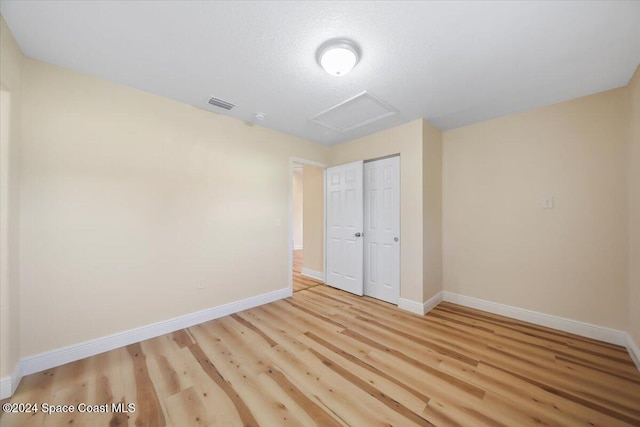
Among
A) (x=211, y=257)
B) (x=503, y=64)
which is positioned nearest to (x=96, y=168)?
(x=211, y=257)

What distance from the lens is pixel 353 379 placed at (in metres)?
1.80

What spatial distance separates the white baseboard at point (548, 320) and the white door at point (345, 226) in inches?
58.0

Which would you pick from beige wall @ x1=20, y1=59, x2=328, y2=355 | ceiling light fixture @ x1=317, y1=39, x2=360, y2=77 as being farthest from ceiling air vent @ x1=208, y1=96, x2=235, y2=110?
ceiling light fixture @ x1=317, y1=39, x2=360, y2=77

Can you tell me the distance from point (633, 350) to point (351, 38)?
359 centimetres

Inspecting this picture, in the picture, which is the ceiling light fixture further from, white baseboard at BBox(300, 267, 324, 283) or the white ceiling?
white baseboard at BBox(300, 267, 324, 283)

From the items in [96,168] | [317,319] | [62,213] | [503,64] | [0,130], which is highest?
[503,64]

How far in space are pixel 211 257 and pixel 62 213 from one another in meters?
1.36

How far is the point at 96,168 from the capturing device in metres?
2.14

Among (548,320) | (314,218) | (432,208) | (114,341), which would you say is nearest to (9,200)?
(114,341)

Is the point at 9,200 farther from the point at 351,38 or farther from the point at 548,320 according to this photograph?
the point at 548,320

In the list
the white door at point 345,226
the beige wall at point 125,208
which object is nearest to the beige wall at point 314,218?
the white door at point 345,226

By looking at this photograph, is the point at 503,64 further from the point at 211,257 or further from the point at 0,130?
the point at 0,130

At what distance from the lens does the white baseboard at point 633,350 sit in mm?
1924

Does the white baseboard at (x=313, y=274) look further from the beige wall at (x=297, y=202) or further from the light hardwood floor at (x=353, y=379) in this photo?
the beige wall at (x=297, y=202)
